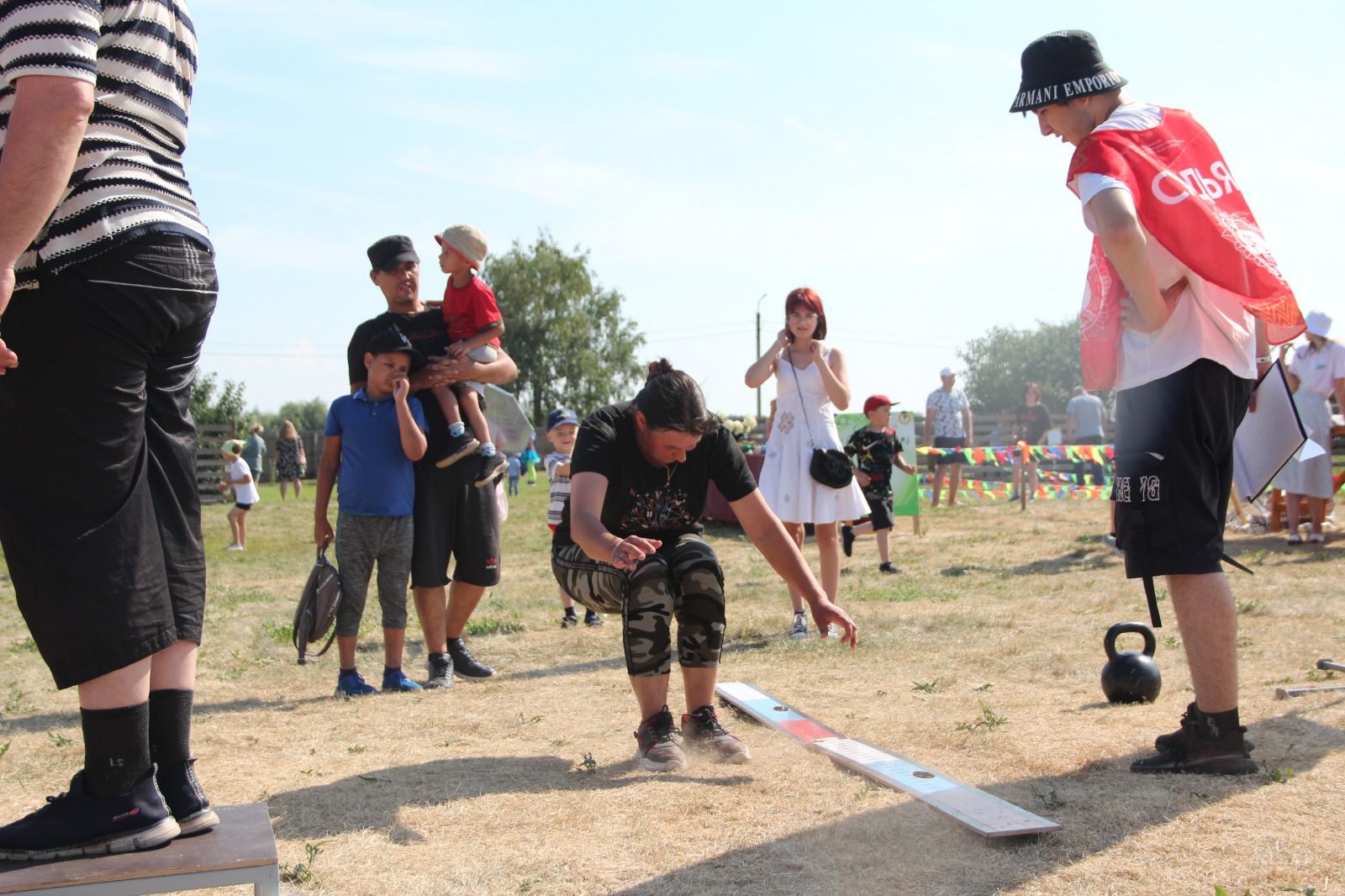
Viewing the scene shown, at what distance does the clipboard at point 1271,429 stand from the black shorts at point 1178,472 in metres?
0.47

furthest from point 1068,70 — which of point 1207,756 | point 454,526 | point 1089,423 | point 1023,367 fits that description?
point 1023,367

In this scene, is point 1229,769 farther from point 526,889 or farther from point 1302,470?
point 1302,470

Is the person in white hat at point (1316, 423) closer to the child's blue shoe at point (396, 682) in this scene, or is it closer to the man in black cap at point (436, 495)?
the man in black cap at point (436, 495)

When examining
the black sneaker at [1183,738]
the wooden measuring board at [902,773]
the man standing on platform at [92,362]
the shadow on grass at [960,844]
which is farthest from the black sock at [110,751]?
the black sneaker at [1183,738]

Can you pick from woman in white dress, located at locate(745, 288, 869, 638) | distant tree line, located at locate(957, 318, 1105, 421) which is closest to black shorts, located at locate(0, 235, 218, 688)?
woman in white dress, located at locate(745, 288, 869, 638)

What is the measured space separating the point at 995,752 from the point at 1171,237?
1761 millimetres

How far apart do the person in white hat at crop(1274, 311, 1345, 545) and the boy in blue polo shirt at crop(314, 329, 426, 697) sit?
813cm

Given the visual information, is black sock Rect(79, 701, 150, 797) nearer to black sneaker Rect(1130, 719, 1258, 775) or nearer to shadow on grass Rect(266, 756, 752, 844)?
shadow on grass Rect(266, 756, 752, 844)

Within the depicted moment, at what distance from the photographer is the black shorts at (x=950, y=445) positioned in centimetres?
1705

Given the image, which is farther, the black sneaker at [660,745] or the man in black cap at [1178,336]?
the black sneaker at [660,745]

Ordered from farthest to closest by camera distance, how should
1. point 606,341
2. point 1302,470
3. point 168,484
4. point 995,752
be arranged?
point 606,341 < point 1302,470 < point 995,752 < point 168,484

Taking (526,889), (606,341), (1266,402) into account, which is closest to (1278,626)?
(1266,402)

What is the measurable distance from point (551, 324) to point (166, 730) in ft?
223

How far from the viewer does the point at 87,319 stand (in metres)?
2.33
